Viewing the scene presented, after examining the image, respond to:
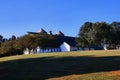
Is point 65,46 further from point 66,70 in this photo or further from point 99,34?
point 66,70

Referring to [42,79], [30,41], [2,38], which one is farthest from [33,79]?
[2,38]

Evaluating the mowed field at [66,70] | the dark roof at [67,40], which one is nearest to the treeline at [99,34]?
the dark roof at [67,40]

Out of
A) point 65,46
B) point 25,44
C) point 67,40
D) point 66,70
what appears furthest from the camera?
point 67,40

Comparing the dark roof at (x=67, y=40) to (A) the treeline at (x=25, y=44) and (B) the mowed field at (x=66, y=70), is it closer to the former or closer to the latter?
(A) the treeline at (x=25, y=44)

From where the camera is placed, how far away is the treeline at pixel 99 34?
4124 inches

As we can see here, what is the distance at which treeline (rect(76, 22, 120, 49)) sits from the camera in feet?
344

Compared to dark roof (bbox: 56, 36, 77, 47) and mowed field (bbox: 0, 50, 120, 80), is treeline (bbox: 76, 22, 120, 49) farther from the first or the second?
mowed field (bbox: 0, 50, 120, 80)

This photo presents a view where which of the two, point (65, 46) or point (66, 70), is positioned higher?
point (65, 46)

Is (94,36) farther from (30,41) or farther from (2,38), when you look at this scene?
(2,38)

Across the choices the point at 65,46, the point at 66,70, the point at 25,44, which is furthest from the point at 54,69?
the point at 65,46

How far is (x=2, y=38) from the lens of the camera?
519ft

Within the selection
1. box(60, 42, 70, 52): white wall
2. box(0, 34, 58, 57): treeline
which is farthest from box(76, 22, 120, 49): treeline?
box(60, 42, 70, 52): white wall

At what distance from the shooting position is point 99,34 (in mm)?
104500

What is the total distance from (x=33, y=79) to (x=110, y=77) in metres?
6.52
